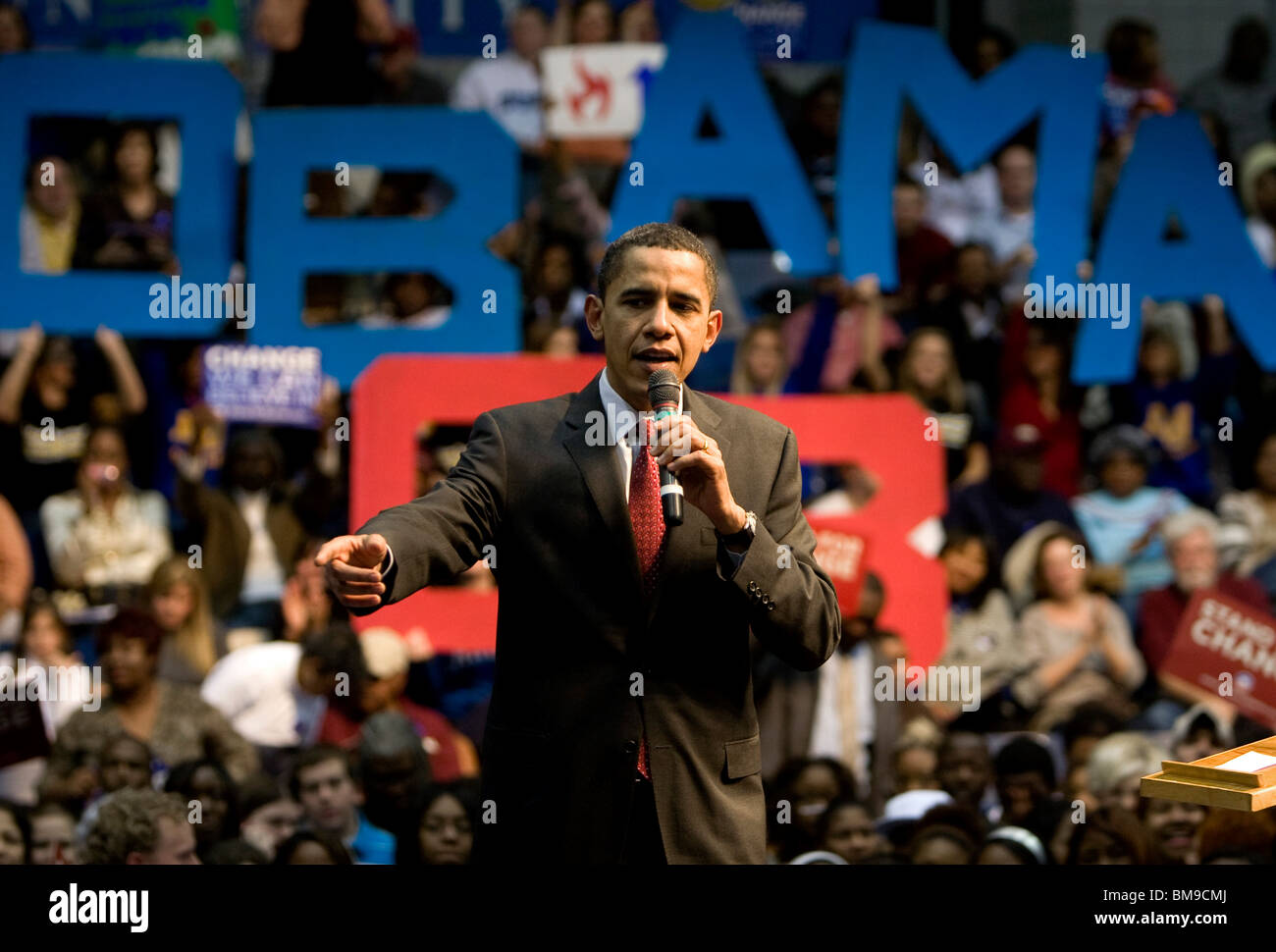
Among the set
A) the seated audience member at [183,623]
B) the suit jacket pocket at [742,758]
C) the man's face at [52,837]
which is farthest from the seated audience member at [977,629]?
the suit jacket pocket at [742,758]

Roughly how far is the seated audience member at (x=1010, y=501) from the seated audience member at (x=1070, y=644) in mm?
194

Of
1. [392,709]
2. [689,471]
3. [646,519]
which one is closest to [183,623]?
[392,709]

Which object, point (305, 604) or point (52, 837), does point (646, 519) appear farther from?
point (305, 604)

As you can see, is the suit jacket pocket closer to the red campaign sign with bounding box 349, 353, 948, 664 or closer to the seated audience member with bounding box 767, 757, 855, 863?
the seated audience member with bounding box 767, 757, 855, 863

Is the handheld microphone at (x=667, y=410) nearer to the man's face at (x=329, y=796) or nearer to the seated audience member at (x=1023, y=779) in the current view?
the man's face at (x=329, y=796)

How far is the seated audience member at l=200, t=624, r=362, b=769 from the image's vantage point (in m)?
6.50

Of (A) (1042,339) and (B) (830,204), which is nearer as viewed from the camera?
(A) (1042,339)

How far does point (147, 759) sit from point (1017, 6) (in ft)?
19.1

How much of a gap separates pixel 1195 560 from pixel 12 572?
5.08 m

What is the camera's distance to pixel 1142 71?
27.3ft

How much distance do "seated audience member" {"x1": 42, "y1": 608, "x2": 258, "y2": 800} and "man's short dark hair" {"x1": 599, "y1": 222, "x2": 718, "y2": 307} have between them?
3.89m
